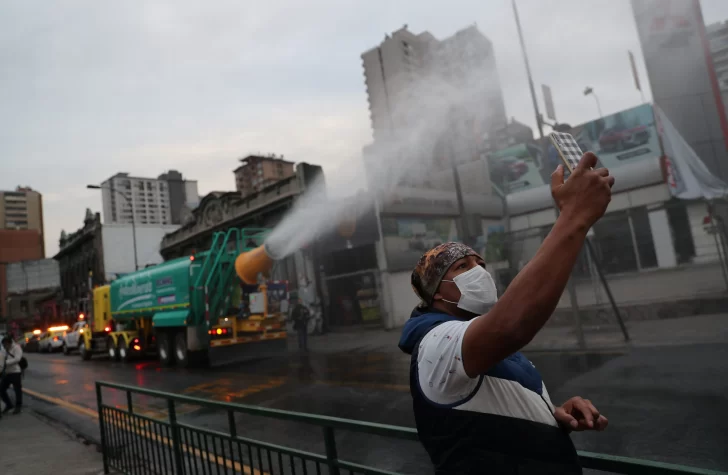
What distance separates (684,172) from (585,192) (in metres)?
14.9

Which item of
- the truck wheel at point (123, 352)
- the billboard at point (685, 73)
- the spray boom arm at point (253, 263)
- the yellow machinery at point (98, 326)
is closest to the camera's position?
the billboard at point (685, 73)

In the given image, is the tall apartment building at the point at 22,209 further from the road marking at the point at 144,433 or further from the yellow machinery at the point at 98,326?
the road marking at the point at 144,433

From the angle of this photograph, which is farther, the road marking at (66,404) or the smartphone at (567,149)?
the road marking at (66,404)

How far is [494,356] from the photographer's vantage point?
53.5 inches

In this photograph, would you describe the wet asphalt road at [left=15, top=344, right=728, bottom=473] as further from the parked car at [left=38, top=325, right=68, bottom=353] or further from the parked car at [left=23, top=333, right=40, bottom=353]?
the parked car at [left=23, top=333, right=40, bottom=353]

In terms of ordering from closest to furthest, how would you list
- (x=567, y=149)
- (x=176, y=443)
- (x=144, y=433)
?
(x=567, y=149)
(x=176, y=443)
(x=144, y=433)

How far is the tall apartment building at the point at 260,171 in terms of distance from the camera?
63856mm

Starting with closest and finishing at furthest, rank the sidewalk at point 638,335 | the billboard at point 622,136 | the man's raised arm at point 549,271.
Result: the man's raised arm at point 549,271, the sidewalk at point 638,335, the billboard at point 622,136

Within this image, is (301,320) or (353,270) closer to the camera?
(301,320)

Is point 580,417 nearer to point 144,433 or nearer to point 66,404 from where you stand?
point 144,433

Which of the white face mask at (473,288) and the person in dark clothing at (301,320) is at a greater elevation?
the white face mask at (473,288)

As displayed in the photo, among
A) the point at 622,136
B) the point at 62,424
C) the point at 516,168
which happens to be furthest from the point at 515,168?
the point at 62,424

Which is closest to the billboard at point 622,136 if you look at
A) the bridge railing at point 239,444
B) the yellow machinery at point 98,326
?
the yellow machinery at point 98,326

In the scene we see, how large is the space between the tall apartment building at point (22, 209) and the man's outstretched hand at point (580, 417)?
173m
